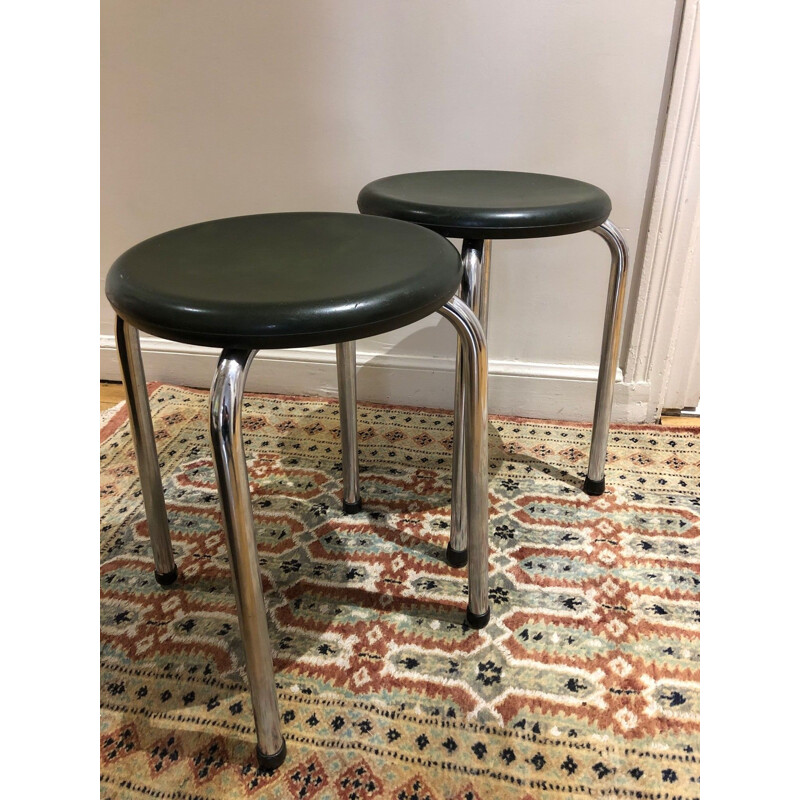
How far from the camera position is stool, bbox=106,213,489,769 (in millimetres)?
504

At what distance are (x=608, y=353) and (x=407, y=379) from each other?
476 millimetres

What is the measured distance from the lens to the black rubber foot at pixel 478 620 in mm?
812

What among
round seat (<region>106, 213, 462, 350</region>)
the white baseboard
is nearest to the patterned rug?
the white baseboard

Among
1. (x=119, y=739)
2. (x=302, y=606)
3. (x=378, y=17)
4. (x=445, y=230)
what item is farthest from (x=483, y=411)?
(x=378, y=17)

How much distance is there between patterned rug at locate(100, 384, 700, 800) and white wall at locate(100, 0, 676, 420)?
24 cm

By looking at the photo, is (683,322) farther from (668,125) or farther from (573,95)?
(573,95)

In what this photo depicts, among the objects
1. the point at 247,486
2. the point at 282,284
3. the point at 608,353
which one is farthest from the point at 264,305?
the point at 608,353

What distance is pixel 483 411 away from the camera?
0.70 meters

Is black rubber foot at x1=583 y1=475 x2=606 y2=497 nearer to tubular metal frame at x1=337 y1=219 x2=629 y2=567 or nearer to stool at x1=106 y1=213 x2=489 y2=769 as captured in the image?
tubular metal frame at x1=337 y1=219 x2=629 y2=567

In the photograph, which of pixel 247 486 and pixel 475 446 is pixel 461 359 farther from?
pixel 247 486

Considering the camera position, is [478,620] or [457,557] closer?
[478,620]

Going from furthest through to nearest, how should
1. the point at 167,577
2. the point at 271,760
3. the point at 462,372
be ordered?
the point at 167,577
the point at 462,372
the point at 271,760

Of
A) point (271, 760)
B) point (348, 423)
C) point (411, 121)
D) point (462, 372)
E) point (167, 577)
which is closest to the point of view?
point (271, 760)

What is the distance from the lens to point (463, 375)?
0.71 metres
